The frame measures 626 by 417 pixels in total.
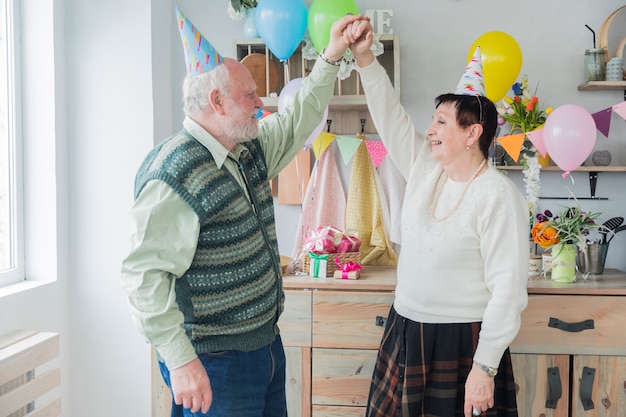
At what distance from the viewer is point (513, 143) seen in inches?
95.5

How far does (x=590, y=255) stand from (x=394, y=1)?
139cm

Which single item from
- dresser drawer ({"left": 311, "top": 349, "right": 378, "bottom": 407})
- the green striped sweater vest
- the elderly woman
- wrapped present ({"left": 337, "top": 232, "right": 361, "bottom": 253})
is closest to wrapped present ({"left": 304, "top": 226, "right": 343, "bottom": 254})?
wrapped present ({"left": 337, "top": 232, "right": 361, "bottom": 253})

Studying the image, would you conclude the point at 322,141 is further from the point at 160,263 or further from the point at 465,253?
the point at 160,263

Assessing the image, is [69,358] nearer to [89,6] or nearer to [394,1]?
[89,6]

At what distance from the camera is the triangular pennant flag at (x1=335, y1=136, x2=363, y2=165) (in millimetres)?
2578

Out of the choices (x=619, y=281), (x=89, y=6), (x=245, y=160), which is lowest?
(x=619, y=281)

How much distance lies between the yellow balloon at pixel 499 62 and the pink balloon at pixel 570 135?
0.74 feet

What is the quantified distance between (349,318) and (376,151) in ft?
2.66

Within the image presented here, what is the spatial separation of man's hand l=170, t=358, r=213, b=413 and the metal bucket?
174 cm

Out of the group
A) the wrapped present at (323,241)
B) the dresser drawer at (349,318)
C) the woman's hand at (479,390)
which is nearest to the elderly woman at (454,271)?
the woman's hand at (479,390)

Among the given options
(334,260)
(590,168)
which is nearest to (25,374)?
(334,260)

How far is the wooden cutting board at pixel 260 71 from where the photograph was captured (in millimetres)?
2594

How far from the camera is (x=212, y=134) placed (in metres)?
1.42

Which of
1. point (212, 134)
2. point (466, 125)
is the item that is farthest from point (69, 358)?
point (466, 125)
